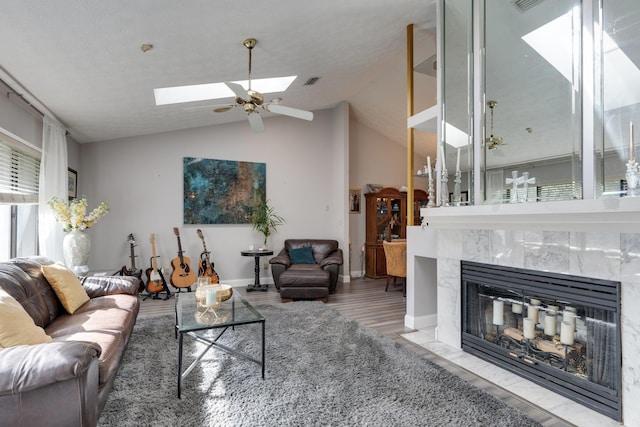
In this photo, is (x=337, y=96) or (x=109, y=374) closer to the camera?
(x=109, y=374)

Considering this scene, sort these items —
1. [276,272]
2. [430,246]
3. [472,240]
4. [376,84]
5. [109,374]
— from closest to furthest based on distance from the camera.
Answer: [109,374]
[472,240]
[430,246]
[276,272]
[376,84]

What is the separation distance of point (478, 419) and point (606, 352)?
3.12 feet

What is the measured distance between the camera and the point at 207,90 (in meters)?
4.35

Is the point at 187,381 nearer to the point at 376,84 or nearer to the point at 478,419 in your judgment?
the point at 478,419

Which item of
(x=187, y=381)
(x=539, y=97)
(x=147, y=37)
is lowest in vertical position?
(x=187, y=381)

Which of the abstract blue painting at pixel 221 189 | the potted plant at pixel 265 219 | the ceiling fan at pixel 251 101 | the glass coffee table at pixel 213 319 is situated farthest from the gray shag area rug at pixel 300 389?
the potted plant at pixel 265 219

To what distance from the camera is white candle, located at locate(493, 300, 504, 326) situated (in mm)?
2791

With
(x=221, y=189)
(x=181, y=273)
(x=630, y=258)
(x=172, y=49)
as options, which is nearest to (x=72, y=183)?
(x=181, y=273)

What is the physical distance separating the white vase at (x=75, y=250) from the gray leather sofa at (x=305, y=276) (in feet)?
7.97

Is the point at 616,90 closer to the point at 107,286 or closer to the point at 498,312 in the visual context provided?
the point at 498,312

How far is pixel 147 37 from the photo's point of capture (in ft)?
8.48

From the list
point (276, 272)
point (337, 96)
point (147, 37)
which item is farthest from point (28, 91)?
point (337, 96)

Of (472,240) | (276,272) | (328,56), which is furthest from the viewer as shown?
(276,272)

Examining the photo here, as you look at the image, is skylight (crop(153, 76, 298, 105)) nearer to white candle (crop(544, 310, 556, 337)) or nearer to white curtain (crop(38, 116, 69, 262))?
white curtain (crop(38, 116, 69, 262))
